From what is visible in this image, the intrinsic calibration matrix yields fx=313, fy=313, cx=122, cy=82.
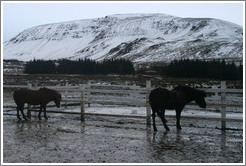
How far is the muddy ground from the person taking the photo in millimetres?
6336

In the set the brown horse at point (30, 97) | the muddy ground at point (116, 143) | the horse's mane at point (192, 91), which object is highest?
the horse's mane at point (192, 91)

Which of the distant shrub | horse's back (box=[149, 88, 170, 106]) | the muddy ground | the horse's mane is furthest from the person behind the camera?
the distant shrub

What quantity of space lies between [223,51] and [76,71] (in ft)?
349

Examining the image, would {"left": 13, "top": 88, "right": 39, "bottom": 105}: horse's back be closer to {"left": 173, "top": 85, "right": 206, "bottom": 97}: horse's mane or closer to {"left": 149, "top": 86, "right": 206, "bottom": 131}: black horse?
{"left": 149, "top": 86, "right": 206, "bottom": 131}: black horse

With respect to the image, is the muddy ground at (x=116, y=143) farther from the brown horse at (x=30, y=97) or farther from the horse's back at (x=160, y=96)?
the horse's back at (x=160, y=96)

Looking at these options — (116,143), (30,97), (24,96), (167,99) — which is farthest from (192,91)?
(24,96)

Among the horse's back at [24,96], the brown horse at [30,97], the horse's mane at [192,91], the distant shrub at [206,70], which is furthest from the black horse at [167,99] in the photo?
the distant shrub at [206,70]

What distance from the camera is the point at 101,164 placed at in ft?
19.2

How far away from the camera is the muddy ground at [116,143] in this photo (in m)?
6.34

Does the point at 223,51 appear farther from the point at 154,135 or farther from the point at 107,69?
the point at 154,135

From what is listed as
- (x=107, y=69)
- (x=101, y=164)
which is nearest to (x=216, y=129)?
(x=101, y=164)

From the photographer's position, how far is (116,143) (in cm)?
780

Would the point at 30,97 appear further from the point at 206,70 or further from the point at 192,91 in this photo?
the point at 206,70

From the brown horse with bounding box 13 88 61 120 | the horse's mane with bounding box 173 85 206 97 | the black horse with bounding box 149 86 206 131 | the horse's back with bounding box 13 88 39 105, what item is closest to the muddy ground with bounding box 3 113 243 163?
the black horse with bounding box 149 86 206 131
